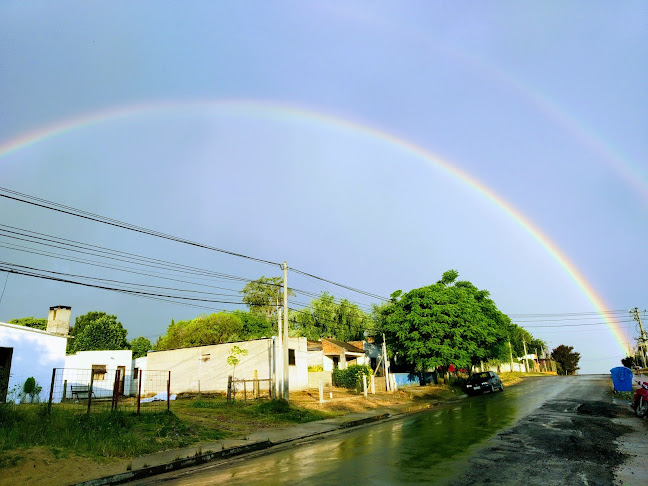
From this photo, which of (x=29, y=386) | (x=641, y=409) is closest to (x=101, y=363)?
(x=29, y=386)

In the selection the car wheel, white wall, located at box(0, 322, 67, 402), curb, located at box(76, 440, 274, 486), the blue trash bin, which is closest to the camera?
curb, located at box(76, 440, 274, 486)

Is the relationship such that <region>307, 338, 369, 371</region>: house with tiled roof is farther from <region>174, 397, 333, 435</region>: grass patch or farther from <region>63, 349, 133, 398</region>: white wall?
<region>174, 397, 333, 435</region>: grass patch

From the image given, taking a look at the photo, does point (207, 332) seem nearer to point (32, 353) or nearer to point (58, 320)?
point (58, 320)

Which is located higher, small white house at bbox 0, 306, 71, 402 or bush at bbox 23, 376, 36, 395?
small white house at bbox 0, 306, 71, 402

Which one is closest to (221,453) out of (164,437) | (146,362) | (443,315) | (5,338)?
(164,437)

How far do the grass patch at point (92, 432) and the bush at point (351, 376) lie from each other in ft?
71.2

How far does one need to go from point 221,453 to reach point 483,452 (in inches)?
275

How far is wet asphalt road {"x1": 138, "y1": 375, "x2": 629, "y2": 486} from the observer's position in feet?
25.6

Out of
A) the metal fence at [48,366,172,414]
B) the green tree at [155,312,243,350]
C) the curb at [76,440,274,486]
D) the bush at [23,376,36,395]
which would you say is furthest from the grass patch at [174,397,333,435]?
the green tree at [155,312,243,350]

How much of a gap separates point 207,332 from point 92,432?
4563 centimetres

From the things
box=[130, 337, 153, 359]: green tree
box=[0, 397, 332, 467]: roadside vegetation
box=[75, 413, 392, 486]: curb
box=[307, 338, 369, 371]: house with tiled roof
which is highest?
box=[130, 337, 153, 359]: green tree

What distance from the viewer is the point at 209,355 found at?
119 feet

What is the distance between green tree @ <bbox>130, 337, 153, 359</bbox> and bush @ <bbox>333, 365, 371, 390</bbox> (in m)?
39.3

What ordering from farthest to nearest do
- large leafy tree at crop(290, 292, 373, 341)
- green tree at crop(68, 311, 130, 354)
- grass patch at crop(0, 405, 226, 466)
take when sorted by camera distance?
large leafy tree at crop(290, 292, 373, 341) → green tree at crop(68, 311, 130, 354) → grass patch at crop(0, 405, 226, 466)
